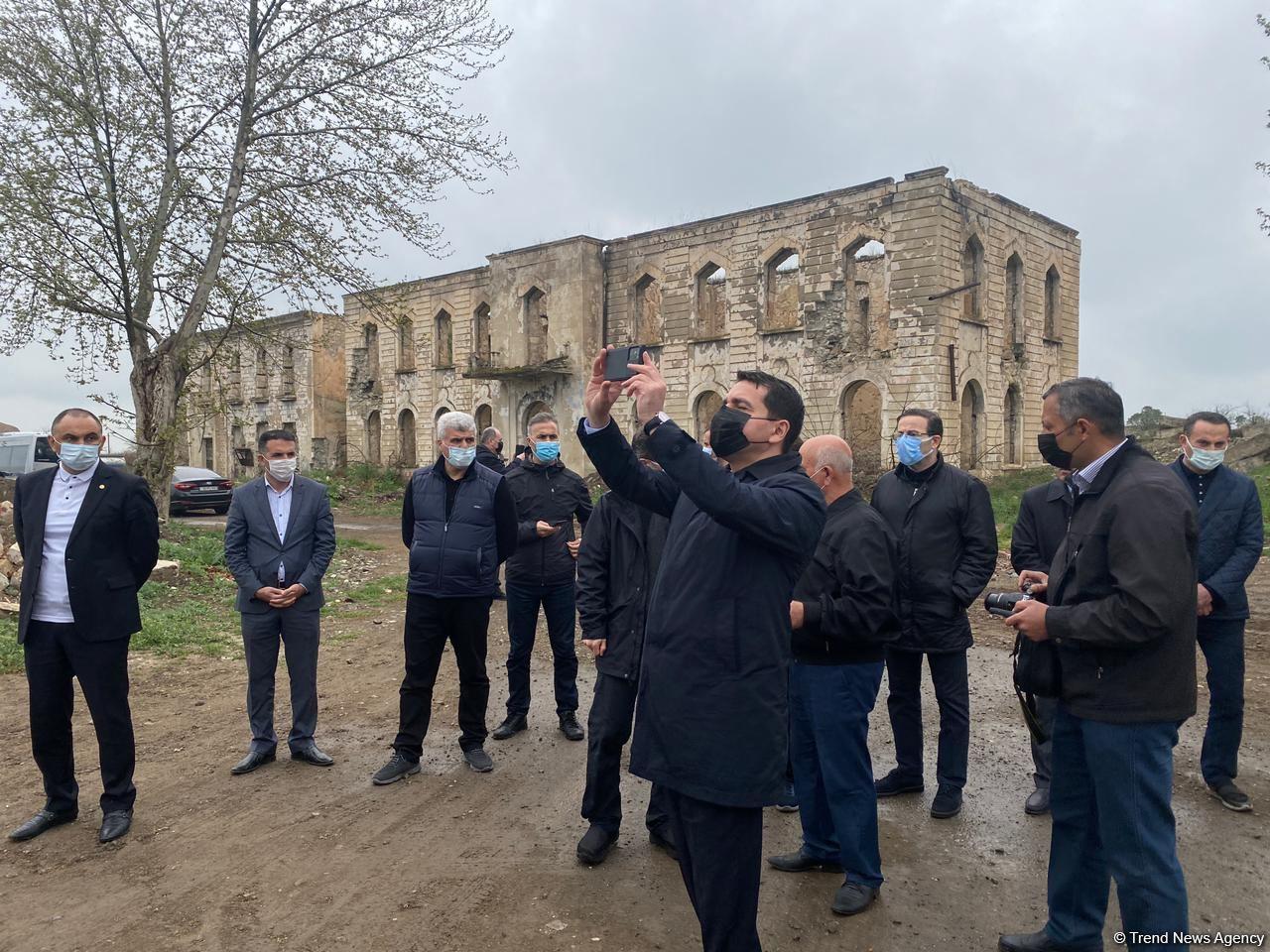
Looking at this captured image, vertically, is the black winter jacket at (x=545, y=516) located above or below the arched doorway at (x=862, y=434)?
below

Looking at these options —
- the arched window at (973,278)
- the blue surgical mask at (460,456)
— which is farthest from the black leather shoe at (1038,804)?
the arched window at (973,278)

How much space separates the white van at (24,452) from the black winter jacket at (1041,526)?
2192 centimetres

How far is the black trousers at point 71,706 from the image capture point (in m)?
4.20

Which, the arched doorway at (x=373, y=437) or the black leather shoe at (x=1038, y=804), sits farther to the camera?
the arched doorway at (x=373, y=437)

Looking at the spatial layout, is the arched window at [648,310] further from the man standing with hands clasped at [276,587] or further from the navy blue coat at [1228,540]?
the navy blue coat at [1228,540]

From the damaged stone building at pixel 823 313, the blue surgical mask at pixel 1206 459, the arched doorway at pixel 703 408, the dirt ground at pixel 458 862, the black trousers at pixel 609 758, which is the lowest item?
the dirt ground at pixel 458 862

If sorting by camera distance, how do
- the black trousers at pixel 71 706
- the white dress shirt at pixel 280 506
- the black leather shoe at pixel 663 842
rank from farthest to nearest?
the white dress shirt at pixel 280 506, the black trousers at pixel 71 706, the black leather shoe at pixel 663 842

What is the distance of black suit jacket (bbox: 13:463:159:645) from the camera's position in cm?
418

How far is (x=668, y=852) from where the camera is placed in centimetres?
398

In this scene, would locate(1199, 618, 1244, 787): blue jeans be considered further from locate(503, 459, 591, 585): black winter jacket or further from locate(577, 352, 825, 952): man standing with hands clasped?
locate(503, 459, 591, 585): black winter jacket

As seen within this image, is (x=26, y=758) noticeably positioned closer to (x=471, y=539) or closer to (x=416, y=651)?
(x=416, y=651)

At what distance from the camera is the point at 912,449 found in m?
4.69

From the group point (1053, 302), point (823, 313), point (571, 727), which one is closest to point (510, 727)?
point (571, 727)

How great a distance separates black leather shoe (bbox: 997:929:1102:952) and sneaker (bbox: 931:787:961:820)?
1.18 meters
